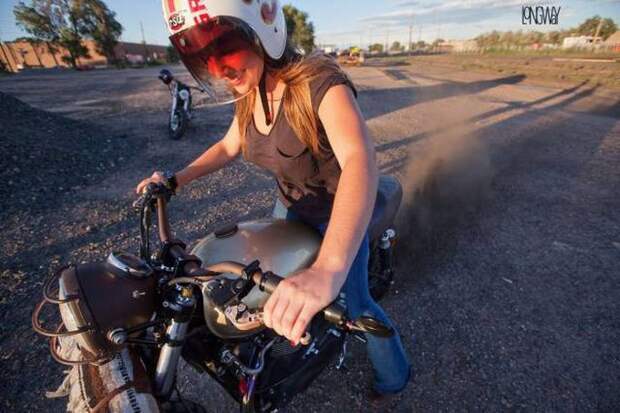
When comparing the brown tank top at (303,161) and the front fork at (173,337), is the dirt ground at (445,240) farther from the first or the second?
the brown tank top at (303,161)

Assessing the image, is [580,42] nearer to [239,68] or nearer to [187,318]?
[239,68]

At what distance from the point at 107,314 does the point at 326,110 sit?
3.31 feet

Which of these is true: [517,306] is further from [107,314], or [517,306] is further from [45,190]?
[45,190]

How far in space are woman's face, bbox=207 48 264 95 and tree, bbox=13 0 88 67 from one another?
6180 cm

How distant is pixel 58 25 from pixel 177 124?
59967 millimetres

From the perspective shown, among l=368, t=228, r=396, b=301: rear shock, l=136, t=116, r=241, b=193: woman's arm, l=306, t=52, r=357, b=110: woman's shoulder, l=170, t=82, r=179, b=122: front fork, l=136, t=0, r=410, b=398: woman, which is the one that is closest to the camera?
l=136, t=0, r=410, b=398: woman

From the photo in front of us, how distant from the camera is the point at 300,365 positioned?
67.8 inches

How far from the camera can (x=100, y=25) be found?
166 ft

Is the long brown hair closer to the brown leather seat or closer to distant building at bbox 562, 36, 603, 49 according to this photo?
the brown leather seat

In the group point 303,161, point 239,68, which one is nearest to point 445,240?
point 303,161

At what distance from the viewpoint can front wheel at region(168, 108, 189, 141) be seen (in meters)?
7.38

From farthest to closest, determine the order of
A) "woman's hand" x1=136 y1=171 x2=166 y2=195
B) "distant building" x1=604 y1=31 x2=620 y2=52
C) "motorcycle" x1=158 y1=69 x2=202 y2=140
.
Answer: "distant building" x1=604 y1=31 x2=620 y2=52 → "motorcycle" x1=158 y1=69 x2=202 y2=140 → "woman's hand" x1=136 y1=171 x2=166 y2=195

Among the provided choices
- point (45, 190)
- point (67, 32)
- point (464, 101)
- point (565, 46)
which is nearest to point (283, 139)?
point (45, 190)

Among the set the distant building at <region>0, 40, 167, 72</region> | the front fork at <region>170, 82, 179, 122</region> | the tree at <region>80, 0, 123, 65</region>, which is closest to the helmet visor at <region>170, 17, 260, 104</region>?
the front fork at <region>170, 82, 179, 122</region>
